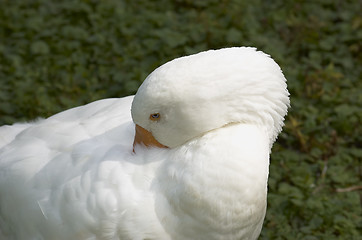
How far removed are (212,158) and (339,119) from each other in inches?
95.8

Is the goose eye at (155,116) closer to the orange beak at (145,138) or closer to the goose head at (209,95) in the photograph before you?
the goose head at (209,95)

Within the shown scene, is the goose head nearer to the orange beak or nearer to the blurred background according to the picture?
the orange beak

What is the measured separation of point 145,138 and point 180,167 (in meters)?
0.27

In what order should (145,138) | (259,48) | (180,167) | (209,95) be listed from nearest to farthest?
(209,95)
(180,167)
(145,138)
(259,48)

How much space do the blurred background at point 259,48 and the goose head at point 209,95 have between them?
1441 mm

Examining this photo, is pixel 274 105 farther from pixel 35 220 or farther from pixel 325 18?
pixel 325 18

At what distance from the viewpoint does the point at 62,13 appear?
6320mm

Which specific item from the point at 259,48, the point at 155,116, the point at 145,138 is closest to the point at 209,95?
the point at 155,116

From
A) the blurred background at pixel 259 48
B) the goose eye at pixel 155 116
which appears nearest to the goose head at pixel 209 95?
the goose eye at pixel 155 116

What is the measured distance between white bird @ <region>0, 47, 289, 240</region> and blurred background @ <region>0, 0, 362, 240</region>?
1.30 m

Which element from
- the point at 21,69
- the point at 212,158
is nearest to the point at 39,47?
the point at 21,69

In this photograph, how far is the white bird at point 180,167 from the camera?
3.01m

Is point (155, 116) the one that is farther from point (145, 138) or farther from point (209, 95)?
point (209, 95)

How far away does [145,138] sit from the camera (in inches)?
126
